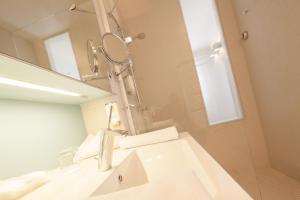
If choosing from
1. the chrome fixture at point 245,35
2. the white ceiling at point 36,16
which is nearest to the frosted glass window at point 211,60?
the chrome fixture at point 245,35

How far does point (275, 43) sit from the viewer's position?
149cm

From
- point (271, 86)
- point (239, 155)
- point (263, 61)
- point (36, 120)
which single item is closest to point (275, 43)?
point (263, 61)

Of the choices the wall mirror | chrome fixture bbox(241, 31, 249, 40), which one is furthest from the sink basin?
chrome fixture bbox(241, 31, 249, 40)

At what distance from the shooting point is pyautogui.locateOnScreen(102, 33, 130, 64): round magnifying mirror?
129 centimetres

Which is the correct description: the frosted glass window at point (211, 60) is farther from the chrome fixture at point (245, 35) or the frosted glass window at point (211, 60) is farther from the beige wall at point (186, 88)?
the chrome fixture at point (245, 35)

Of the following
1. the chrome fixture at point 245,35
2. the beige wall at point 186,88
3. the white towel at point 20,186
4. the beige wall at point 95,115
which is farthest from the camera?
the beige wall at point 186,88

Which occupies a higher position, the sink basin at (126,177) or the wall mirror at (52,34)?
the wall mirror at (52,34)

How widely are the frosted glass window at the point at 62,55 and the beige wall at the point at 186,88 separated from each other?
113 centimetres

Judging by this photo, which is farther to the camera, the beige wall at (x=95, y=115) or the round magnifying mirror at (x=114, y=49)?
Answer: the beige wall at (x=95, y=115)

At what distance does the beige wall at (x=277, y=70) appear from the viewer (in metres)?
1.31

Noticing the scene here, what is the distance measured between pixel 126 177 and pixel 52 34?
63 centimetres

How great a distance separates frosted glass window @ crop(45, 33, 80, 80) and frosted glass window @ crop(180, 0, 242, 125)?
1375 millimetres

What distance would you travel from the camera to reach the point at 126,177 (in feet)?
2.40

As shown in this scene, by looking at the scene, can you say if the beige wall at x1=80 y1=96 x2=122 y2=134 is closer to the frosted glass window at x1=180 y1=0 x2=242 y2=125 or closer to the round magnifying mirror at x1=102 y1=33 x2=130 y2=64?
the round magnifying mirror at x1=102 y1=33 x2=130 y2=64
